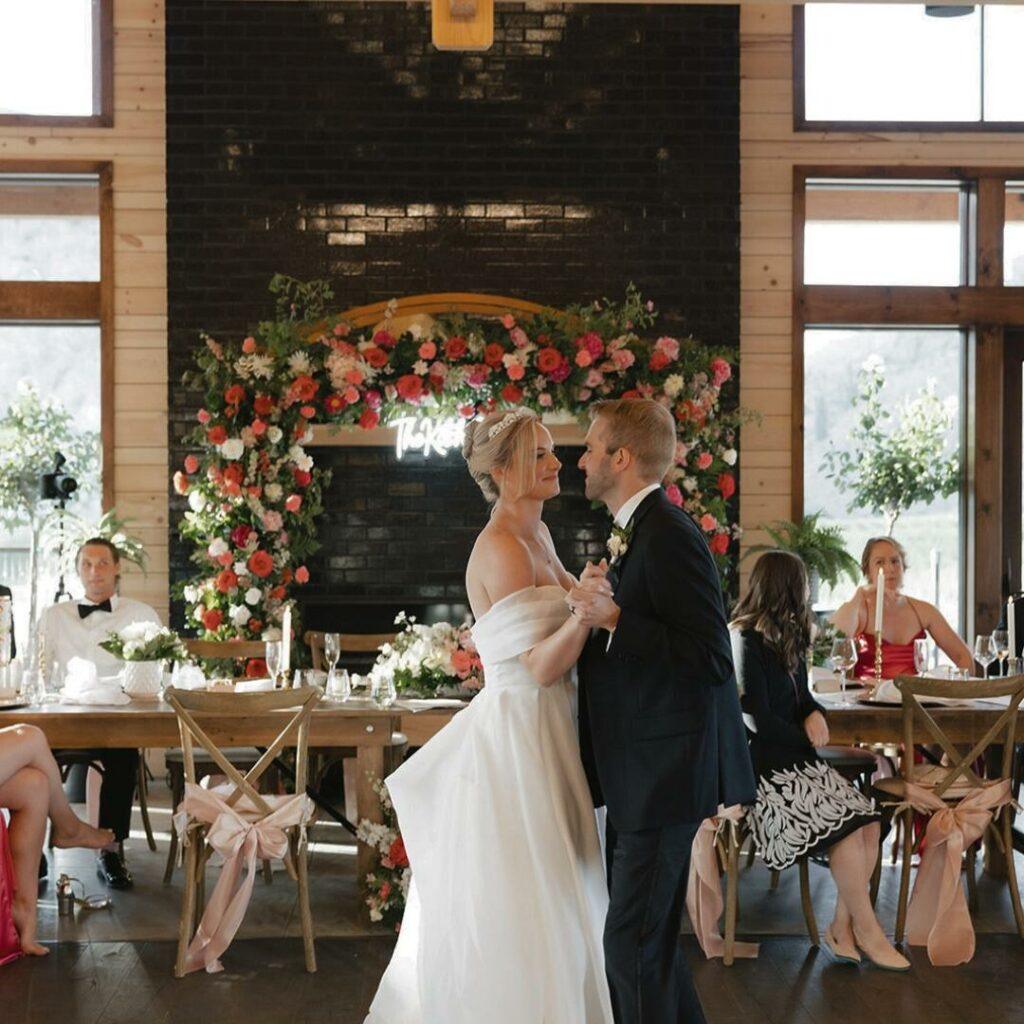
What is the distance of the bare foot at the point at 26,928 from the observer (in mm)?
4719

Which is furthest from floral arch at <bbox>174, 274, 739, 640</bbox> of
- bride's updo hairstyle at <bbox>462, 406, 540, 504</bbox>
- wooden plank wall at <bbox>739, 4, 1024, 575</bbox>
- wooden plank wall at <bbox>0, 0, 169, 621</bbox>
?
bride's updo hairstyle at <bbox>462, 406, 540, 504</bbox>

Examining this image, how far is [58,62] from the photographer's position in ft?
28.0

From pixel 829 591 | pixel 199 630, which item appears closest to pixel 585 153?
pixel 829 591

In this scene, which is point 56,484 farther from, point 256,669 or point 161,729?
point 161,729

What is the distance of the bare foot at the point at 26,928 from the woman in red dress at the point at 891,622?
11.4 feet

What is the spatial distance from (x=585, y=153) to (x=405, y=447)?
2.15m

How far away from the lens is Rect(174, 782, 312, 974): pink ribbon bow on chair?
181 inches

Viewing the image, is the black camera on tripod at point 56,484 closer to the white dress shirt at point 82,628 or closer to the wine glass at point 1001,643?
the white dress shirt at point 82,628

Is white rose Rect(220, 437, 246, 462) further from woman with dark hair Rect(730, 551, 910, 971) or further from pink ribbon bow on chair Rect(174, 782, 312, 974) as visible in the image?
woman with dark hair Rect(730, 551, 910, 971)

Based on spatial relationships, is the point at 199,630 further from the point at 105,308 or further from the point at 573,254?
the point at 573,254

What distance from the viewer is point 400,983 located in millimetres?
3908

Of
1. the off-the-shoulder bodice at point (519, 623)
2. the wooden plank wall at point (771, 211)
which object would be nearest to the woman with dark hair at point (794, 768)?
the off-the-shoulder bodice at point (519, 623)

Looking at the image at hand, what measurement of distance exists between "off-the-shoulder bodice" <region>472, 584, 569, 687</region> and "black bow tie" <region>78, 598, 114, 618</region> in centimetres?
332

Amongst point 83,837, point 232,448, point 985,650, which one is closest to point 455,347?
point 232,448
